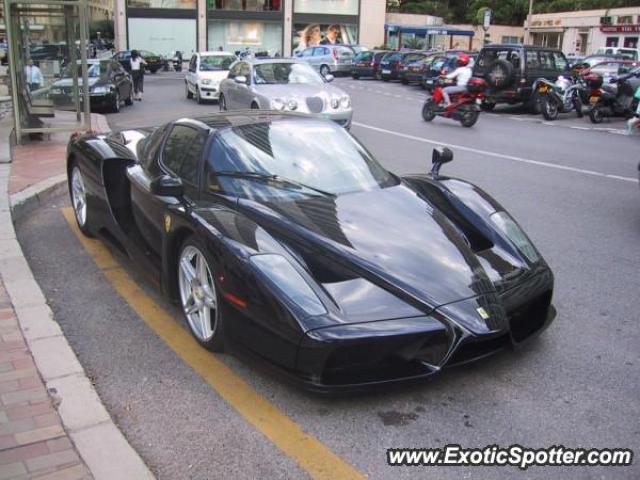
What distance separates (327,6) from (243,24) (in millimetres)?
6761

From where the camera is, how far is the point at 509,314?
3.70 m

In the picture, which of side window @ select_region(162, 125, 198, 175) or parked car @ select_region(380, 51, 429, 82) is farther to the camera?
parked car @ select_region(380, 51, 429, 82)

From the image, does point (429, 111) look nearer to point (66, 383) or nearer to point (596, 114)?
point (596, 114)

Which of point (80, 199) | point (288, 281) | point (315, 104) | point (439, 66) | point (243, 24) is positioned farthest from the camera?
point (243, 24)

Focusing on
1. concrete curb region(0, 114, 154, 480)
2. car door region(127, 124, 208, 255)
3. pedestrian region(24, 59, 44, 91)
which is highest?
pedestrian region(24, 59, 44, 91)

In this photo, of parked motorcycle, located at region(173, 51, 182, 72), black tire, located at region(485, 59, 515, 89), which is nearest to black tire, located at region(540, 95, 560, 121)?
black tire, located at region(485, 59, 515, 89)

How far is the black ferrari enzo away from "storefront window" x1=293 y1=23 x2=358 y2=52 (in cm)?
4960

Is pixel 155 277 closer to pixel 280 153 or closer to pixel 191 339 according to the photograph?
pixel 191 339

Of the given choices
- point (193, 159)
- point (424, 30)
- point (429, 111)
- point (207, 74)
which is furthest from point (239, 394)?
point (424, 30)

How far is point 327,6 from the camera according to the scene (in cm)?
5309

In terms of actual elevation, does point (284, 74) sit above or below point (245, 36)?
below

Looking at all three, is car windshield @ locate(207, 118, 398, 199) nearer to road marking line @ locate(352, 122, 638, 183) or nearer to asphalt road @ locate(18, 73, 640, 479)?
asphalt road @ locate(18, 73, 640, 479)

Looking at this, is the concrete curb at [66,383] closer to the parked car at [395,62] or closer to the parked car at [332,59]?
the parked car at [395,62]

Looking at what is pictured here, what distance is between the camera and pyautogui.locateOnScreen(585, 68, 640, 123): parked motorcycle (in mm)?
17797
